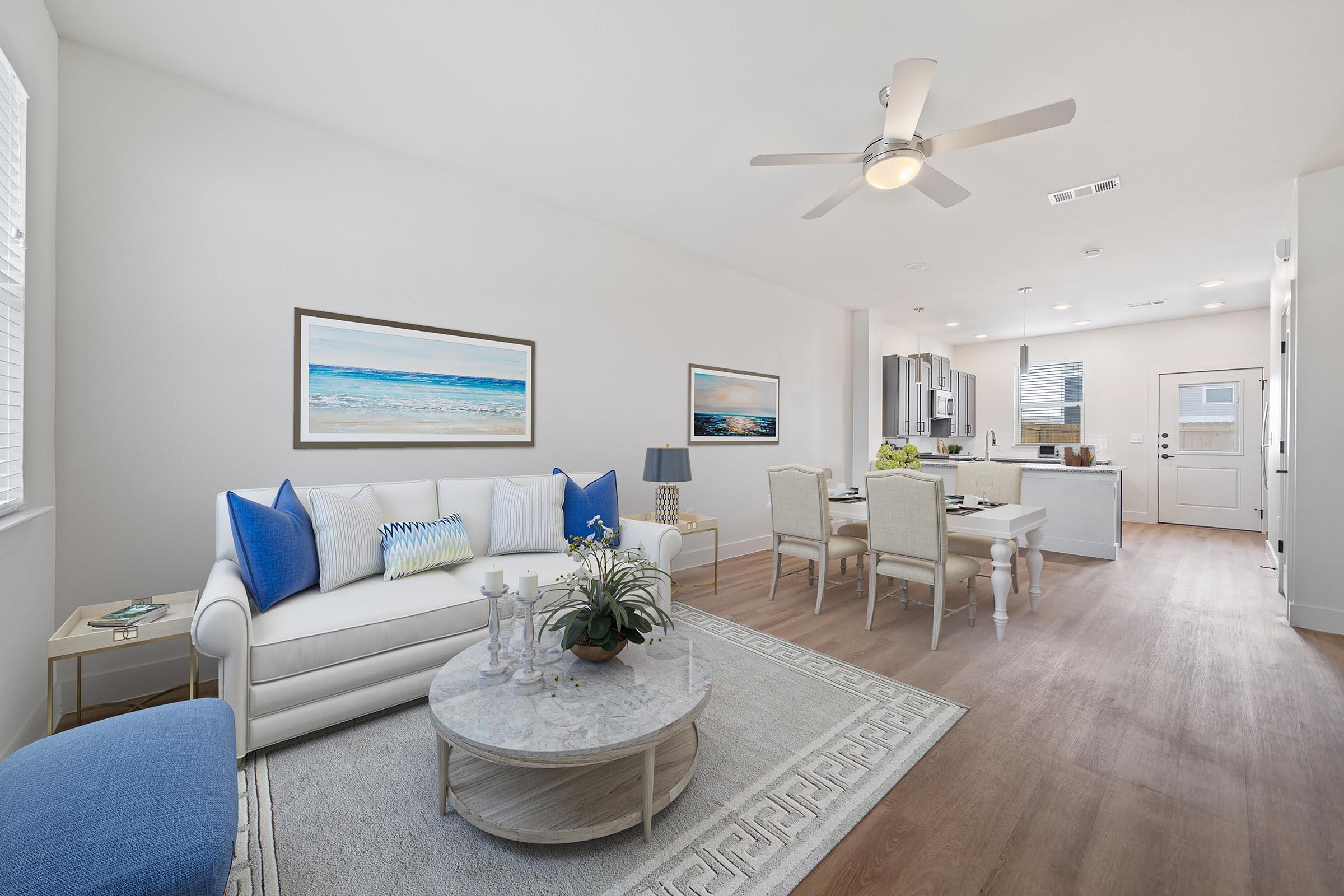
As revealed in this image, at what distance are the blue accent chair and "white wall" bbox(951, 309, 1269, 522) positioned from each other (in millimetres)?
9729

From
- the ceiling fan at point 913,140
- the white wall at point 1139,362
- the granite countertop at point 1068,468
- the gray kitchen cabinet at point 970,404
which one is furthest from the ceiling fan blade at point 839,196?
the white wall at point 1139,362

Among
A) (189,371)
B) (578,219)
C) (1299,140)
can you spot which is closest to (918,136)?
(1299,140)

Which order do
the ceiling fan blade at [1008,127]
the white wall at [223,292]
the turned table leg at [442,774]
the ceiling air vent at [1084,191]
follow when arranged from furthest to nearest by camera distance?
1. the ceiling air vent at [1084,191]
2. the white wall at [223,292]
3. the ceiling fan blade at [1008,127]
4. the turned table leg at [442,774]

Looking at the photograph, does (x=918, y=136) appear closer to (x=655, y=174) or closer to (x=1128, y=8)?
(x=1128, y=8)

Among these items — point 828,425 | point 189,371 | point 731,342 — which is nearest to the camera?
point 189,371

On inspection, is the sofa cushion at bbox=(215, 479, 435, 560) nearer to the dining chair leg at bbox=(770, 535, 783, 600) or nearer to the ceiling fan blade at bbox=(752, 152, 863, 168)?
the dining chair leg at bbox=(770, 535, 783, 600)

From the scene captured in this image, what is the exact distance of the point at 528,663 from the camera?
5.68 feet

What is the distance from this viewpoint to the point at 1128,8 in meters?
2.00

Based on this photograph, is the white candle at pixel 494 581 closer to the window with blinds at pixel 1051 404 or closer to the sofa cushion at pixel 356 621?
the sofa cushion at pixel 356 621

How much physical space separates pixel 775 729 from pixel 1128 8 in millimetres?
3090

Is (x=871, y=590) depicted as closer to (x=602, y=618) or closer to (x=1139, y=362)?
(x=602, y=618)

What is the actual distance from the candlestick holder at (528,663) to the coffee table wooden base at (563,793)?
222 millimetres

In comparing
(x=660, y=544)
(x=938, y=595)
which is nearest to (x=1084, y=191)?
(x=938, y=595)

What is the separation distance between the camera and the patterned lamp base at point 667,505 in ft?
13.1
